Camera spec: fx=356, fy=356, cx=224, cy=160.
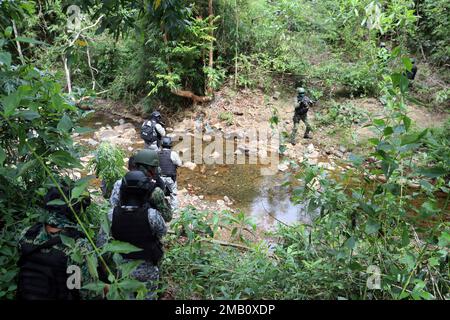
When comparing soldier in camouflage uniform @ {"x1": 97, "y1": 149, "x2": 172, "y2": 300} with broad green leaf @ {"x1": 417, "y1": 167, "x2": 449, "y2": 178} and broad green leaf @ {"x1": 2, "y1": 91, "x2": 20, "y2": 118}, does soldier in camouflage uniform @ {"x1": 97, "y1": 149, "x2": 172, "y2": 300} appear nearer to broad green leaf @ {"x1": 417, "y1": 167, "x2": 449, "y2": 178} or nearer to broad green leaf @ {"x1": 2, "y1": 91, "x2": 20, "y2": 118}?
broad green leaf @ {"x1": 2, "y1": 91, "x2": 20, "y2": 118}

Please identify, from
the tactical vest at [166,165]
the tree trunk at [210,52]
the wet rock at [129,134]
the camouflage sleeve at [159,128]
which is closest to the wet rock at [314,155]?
the tree trunk at [210,52]

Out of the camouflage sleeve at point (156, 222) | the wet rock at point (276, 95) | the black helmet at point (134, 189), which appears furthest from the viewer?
the wet rock at point (276, 95)

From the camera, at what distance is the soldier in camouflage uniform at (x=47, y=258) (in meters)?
2.31

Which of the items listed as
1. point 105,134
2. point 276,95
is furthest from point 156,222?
point 276,95

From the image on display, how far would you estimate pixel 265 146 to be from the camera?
941 centimetres

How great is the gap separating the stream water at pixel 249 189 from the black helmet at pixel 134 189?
3.78 metres

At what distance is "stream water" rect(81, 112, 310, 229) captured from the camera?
21.8 ft

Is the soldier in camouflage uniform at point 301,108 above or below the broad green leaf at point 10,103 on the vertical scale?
above

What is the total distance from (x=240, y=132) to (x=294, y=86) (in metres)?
2.71

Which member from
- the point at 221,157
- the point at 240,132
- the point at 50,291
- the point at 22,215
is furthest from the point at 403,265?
the point at 240,132

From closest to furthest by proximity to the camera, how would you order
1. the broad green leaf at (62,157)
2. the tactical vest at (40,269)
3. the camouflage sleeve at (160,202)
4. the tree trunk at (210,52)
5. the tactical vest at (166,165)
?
the broad green leaf at (62,157), the tactical vest at (40,269), the camouflage sleeve at (160,202), the tactical vest at (166,165), the tree trunk at (210,52)

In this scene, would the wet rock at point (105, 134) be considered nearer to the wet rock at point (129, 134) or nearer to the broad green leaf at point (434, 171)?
the wet rock at point (129, 134)

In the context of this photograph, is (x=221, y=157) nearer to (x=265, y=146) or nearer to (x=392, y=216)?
(x=265, y=146)

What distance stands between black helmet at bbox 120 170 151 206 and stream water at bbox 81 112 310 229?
378cm
